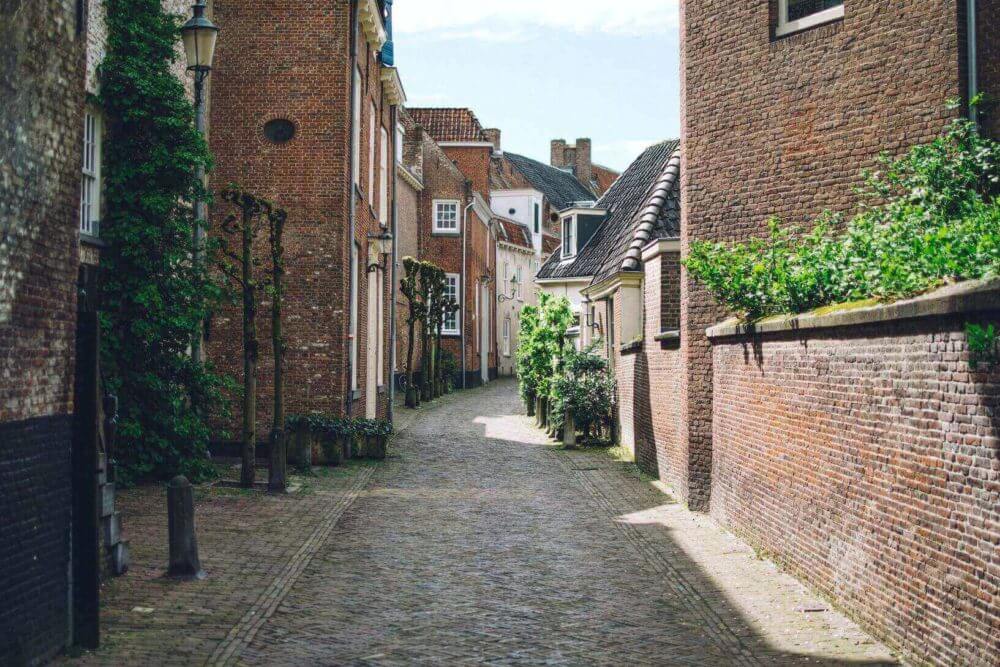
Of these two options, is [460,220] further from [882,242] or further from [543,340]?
[882,242]

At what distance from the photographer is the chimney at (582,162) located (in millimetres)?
88312

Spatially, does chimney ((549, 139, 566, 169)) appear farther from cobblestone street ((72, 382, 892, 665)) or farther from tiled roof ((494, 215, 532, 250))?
cobblestone street ((72, 382, 892, 665))

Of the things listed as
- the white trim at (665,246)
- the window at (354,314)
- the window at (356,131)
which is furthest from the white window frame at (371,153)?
the white trim at (665,246)

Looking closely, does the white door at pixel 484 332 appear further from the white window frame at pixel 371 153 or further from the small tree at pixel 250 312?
the small tree at pixel 250 312

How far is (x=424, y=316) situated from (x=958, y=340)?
1283 inches

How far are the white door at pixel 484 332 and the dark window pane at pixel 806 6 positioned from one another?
132 feet

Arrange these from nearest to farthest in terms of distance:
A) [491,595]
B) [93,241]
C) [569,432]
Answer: [491,595]
[93,241]
[569,432]

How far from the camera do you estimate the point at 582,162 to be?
88312mm

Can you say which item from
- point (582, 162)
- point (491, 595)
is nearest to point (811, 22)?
point (491, 595)

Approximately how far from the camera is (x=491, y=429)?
88.8ft

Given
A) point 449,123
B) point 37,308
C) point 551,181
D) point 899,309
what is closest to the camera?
point 37,308

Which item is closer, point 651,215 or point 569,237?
point 651,215

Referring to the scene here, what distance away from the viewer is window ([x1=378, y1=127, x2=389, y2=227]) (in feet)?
87.5

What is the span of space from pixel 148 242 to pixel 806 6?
886 cm
